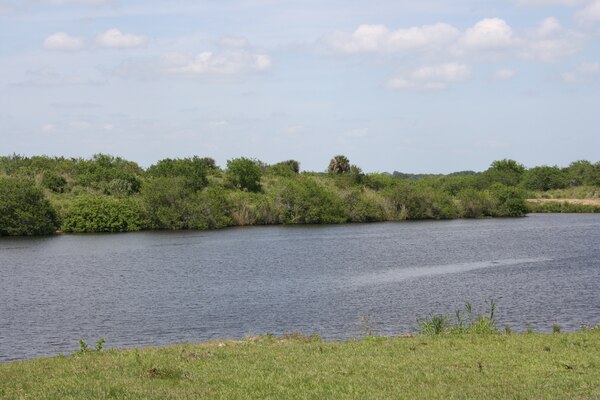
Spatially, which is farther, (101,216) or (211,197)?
(211,197)

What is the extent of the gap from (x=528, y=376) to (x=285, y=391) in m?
4.91

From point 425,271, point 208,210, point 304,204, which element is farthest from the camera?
point 304,204

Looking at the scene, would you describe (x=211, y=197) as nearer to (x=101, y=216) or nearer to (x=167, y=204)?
(x=167, y=204)

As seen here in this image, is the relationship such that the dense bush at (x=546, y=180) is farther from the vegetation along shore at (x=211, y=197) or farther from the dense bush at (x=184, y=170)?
the dense bush at (x=184, y=170)

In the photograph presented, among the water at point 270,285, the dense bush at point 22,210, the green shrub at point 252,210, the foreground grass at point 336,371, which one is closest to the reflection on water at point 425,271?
the water at point 270,285

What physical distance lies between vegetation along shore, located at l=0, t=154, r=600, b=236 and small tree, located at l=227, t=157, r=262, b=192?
0.50 ft

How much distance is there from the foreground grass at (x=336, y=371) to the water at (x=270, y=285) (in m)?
7.39

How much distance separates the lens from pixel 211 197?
92562 millimetres

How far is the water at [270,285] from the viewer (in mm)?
28750

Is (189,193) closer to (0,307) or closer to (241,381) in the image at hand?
(0,307)

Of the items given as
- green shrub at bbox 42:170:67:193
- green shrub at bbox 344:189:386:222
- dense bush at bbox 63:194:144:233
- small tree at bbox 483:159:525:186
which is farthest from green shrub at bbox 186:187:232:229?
small tree at bbox 483:159:525:186

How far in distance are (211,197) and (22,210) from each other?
22729mm

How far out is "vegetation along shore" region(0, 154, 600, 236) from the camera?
277ft

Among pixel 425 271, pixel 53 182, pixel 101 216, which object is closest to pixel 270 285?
pixel 425 271
